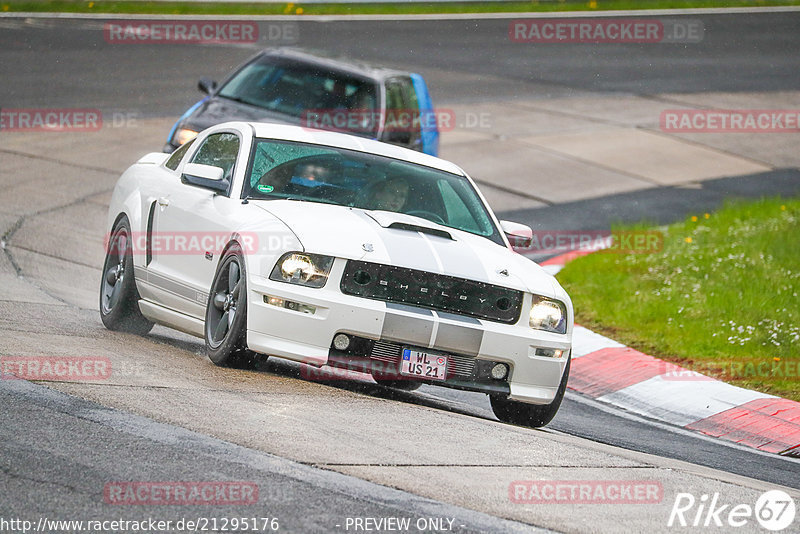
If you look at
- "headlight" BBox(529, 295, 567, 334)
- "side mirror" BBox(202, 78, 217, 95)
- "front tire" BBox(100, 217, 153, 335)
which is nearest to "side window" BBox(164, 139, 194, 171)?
"front tire" BBox(100, 217, 153, 335)

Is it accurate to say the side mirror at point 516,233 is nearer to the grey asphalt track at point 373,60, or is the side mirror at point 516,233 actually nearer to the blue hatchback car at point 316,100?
the grey asphalt track at point 373,60

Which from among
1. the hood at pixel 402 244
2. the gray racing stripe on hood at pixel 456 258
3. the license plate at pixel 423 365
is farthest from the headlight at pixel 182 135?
the license plate at pixel 423 365

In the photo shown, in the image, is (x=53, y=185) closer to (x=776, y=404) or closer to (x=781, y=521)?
(x=776, y=404)

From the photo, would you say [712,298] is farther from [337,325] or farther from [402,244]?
[337,325]

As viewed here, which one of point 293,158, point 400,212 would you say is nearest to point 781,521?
point 400,212

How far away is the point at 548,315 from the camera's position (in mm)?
Answer: 7598

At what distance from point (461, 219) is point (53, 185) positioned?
8.00m

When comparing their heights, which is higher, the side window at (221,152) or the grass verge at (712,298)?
the side window at (221,152)

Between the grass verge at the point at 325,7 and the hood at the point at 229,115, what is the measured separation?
48.2 ft

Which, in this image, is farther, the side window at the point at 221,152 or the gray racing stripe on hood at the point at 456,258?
the side window at the point at 221,152

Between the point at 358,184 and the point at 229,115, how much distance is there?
6.03 meters

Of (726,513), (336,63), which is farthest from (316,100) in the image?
(726,513)

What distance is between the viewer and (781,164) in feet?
69.2

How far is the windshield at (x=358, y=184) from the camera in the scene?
26.8 feet
